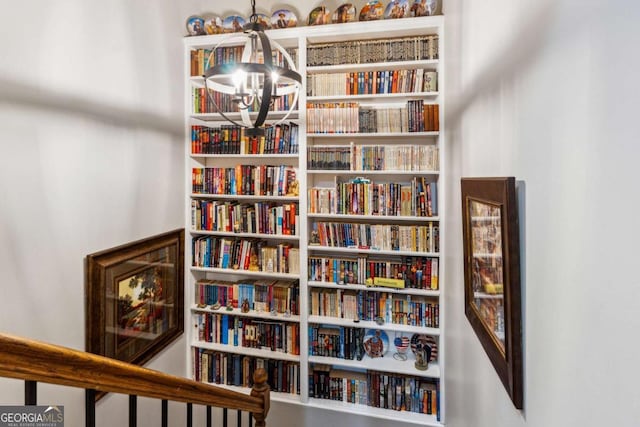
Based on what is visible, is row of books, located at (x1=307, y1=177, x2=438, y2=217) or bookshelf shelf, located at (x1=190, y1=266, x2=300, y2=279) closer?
row of books, located at (x1=307, y1=177, x2=438, y2=217)

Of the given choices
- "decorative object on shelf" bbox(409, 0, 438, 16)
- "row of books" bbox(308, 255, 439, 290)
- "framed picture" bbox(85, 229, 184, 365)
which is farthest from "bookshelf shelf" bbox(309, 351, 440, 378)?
"decorative object on shelf" bbox(409, 0, 438, 16)

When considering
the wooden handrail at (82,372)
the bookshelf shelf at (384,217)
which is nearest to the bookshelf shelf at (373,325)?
the bookshelf shelf at (384,217)

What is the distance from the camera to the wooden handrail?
58cm

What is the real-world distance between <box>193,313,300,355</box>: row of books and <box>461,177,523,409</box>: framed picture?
160cm

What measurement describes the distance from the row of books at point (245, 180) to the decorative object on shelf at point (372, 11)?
1163mm

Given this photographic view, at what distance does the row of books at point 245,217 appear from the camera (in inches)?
102

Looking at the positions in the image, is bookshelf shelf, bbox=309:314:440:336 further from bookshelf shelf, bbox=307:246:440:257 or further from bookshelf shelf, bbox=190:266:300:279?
bookshelf shelf, bbox=307:246:440:257

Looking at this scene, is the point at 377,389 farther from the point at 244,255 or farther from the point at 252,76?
the point at 252,76

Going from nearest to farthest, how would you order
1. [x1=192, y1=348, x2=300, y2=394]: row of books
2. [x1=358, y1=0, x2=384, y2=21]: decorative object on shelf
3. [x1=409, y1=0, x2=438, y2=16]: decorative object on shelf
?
1. [x1=409, y1=0, x2=438, y2=16]: decorative object on shelf
2. [x1=358, y1=0, x2=384, y2=21]: decorative object on shelf
3. [x1=192, y1=348, x2=300, y2=394]: row of books

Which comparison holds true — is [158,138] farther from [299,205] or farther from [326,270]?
[326,270]

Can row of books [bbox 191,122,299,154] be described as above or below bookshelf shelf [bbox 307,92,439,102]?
below

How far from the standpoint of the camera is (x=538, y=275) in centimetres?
82

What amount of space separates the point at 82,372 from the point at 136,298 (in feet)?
5.30

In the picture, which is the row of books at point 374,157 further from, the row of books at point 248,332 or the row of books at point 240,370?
the row of books at point 240,370
